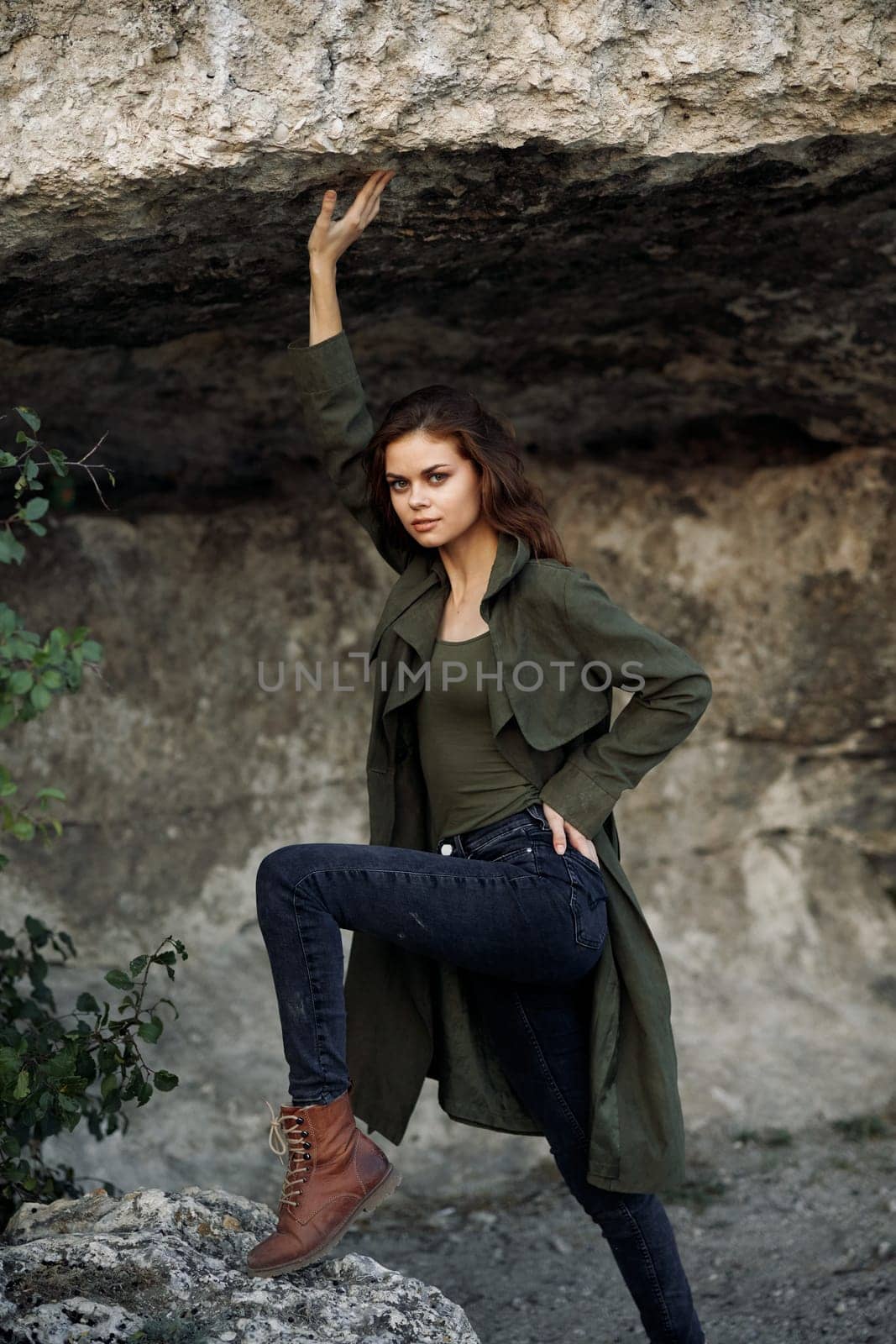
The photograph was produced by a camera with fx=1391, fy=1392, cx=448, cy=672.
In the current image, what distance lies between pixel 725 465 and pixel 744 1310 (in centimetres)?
232

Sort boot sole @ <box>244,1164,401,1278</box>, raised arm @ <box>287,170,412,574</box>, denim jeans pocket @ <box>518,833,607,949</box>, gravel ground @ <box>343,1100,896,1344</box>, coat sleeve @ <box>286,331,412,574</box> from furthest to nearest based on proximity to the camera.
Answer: gravel ground @ <box>343,1100,896,1344</box> < coat sleeve @ <box>286,331,412,574</box> < raised arm @ <box>287,170,412,574</box> < denim jeans pocket @ <box>518,833,607,949</box> < boot sole @ <box>244,1164,401,1278</box>

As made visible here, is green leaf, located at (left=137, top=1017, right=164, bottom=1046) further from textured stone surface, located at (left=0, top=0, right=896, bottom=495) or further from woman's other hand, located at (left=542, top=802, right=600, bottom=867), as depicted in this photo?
textured stone surface, located at (left=0, top=0, right=896, bottom=495)

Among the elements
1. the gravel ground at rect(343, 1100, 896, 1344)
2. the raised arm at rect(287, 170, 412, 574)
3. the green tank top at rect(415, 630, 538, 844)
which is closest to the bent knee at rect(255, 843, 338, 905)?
the green tank top at rect(415, 630, 538, 844)

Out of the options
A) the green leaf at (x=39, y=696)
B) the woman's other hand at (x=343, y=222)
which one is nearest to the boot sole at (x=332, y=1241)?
the green leaf at (x=39, y=696)

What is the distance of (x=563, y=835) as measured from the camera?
2.54 metres

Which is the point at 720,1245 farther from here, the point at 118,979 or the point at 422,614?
the point at 422,614

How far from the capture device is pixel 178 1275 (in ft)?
7.77

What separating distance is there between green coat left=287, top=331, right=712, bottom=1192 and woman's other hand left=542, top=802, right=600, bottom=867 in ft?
0.06

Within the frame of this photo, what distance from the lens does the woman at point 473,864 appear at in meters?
2.39

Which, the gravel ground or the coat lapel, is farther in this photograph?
the gravel ground

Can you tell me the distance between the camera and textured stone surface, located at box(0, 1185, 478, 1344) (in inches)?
88.8

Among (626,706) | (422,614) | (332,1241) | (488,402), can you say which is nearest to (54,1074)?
(332,1241)

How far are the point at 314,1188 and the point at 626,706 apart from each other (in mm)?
1002

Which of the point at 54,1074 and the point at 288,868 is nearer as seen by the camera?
the point at 288,868
